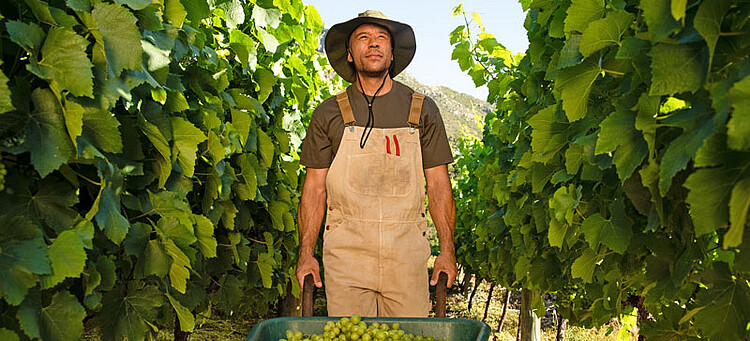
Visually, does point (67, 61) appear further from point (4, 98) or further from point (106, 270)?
point (106, 270)

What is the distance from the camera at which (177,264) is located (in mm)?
2117

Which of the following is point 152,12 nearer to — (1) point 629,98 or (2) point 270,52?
(1) point 629,98

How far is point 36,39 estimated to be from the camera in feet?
4.99

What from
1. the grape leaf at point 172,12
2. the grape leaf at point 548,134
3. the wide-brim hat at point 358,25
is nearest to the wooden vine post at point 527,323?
the wide-brim hat at point 358,25

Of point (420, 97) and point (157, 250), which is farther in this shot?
point (420, 97)

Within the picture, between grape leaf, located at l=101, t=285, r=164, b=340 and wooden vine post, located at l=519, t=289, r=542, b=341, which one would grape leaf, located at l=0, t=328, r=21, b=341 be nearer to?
grape leaf, located at l=101, t=285, r=164, b=340

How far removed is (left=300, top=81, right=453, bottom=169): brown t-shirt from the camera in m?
3.71

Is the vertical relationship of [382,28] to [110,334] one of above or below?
above

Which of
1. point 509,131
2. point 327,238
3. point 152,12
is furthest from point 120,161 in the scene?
point 509,131

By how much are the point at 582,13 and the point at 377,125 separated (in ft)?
6.12

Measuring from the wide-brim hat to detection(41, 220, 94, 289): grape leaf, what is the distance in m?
2.54

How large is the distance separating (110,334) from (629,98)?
167 cm

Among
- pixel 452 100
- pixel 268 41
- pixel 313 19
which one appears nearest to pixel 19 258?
pixel 268 41

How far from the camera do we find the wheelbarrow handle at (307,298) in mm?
2998
